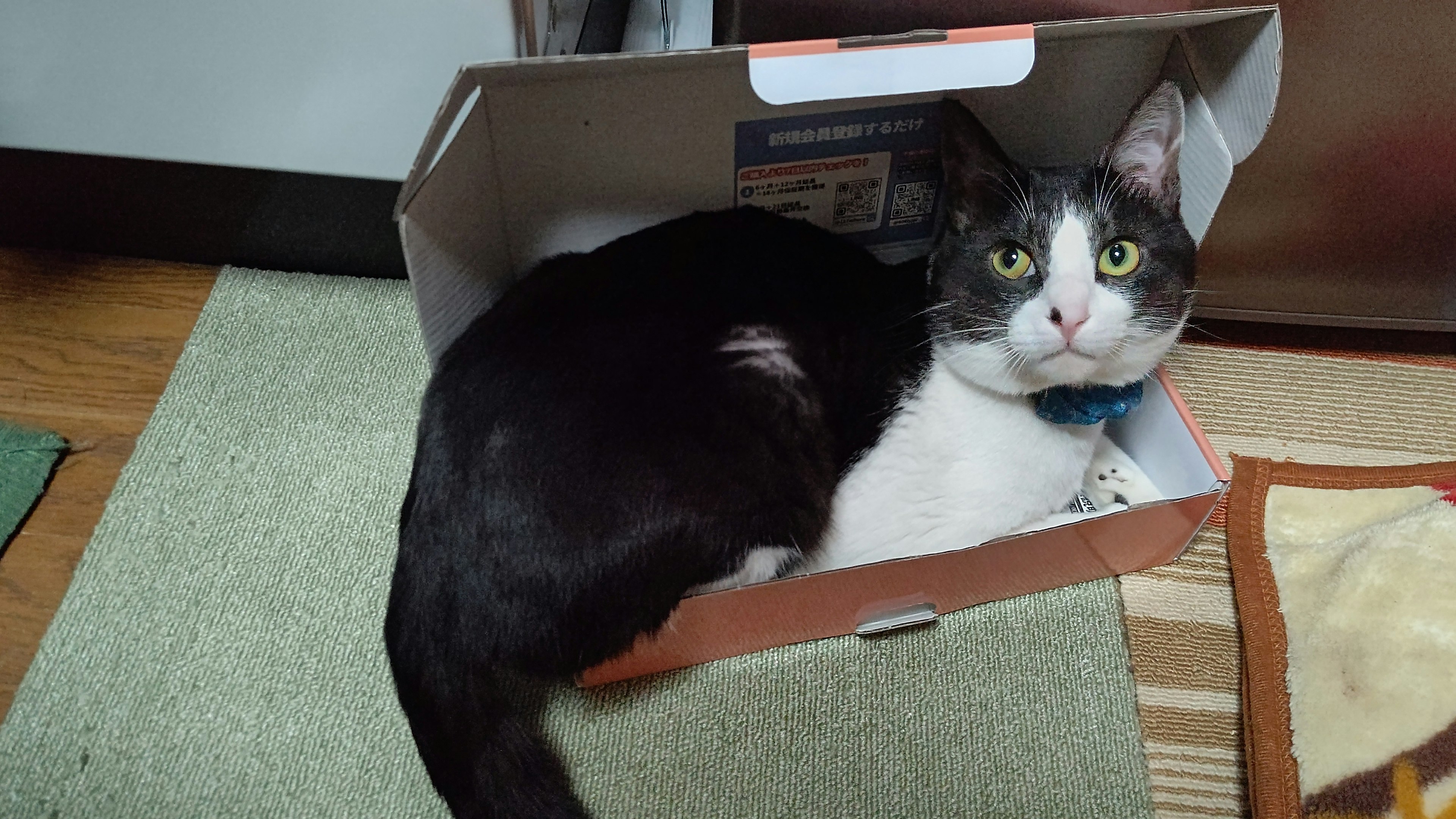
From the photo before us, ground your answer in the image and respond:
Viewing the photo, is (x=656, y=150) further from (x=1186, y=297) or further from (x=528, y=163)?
(x=1186, y=297)

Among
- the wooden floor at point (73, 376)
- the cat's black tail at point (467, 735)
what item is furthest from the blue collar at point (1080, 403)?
the wooden floor at point (73, 376)

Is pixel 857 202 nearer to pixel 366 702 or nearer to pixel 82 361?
pixel 366 702

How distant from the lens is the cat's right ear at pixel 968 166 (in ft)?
2.51

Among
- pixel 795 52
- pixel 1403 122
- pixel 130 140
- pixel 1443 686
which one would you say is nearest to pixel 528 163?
pixel 795 52

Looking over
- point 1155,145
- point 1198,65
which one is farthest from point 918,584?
point 1198,65

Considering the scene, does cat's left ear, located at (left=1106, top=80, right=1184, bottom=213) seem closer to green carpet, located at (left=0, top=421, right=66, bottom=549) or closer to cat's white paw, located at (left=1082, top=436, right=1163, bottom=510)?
cat's white paw, located at (left=1082, top=436, right=1163, bottom=510)

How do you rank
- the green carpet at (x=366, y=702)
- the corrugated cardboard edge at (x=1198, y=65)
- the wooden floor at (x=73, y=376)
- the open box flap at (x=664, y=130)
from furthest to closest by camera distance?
the wooden floor at (x=73, y=376) < the green carpet at (x=366, y=702) < the open box flap at (x=664, y=130) < the corrugated cardboard edge at (x=1198, y=65)

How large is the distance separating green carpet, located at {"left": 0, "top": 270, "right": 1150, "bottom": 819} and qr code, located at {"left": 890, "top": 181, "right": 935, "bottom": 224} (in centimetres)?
46

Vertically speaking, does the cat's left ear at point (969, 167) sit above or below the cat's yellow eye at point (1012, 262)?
above

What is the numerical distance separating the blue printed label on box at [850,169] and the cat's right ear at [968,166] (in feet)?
0.31

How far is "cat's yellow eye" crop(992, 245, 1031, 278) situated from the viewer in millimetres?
765

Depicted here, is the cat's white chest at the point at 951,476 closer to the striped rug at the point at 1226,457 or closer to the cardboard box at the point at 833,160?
the cardboard box at the point at 833,160

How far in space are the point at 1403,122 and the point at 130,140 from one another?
1.37 m

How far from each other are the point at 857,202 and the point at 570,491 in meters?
0.50
